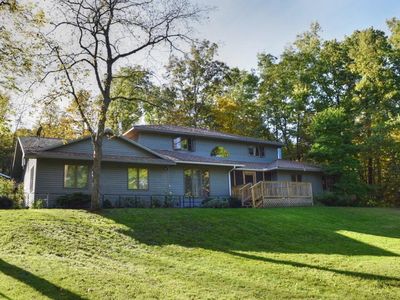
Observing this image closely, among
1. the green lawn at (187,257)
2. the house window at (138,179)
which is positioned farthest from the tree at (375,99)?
the green lawn at (187,257)

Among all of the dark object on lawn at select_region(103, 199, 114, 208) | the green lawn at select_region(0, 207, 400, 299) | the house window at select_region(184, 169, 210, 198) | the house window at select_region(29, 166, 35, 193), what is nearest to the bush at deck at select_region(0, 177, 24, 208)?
the house window at select_region(29, 166, 35, 193)

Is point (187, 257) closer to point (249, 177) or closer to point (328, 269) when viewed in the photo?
point (328, 269)

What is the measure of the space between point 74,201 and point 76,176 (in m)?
2.14

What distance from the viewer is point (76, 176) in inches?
822

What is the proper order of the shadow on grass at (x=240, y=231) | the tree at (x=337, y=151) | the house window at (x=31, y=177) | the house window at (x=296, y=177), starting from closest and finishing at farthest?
the shadow on grass at (x=240, y=231) → the house window at (x=31, y=177) → the tree at (x=337, y=151) → the house window at (x=296, y=177)

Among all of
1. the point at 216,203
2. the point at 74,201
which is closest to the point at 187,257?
the point at 74,201

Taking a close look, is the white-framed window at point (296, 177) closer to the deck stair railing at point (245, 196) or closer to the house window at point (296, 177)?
the house window at point (296, 177)

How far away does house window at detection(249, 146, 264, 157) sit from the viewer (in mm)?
32556

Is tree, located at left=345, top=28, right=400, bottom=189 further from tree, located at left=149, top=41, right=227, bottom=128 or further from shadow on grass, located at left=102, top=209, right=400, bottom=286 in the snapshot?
shadow on grass, located at left=102, top=209, right=400, bottom=286

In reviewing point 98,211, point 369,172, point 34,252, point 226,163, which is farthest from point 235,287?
point 369,172

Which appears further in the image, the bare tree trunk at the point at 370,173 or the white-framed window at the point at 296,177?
the bare tree trunk at the point at 370,173

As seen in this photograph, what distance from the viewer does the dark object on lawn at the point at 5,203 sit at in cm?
1866

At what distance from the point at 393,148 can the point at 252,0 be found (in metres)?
24.3

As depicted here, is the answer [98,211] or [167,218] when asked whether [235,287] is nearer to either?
[167,218]
